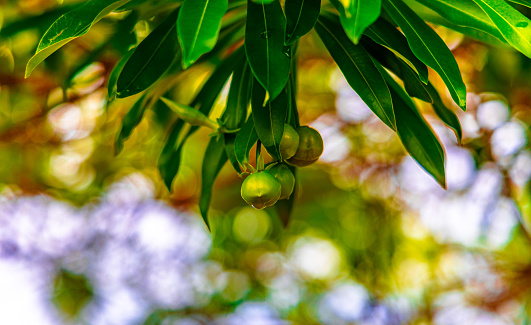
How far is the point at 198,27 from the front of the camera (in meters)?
0.82

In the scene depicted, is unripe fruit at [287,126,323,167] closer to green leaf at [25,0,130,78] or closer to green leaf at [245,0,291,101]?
green leaf at [245,0,291,101]

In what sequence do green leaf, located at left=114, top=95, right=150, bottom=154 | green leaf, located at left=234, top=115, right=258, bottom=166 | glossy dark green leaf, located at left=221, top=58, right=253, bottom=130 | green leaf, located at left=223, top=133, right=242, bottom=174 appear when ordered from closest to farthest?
green leaf, located at left=234, top=115, right=258, bottom=166 < green leaf, located at left=223, top=133, right=242, bottom=174 < glossy dark green leaf, located at left=221, top=58, right=253, bottom=130 < green leaf, located at left=114, top=95, right=150, bottom=154

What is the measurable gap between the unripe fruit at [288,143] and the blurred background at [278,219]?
1332mm

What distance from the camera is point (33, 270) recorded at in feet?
9.34

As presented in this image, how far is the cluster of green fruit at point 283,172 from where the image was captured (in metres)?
1.00

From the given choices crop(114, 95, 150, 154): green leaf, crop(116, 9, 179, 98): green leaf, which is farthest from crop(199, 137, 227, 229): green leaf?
crop(116, 9, 179, 98): green leaf

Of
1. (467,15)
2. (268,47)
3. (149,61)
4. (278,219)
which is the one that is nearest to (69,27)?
(149,61)

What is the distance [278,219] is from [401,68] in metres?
1.90

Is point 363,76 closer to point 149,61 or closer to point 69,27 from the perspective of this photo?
point 149,61

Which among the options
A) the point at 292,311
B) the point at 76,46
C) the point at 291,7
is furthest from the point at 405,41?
the point at 292,311

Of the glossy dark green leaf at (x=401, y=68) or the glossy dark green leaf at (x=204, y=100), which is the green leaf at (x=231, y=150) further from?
the glossy dark green leaf at (x=401, y=68)

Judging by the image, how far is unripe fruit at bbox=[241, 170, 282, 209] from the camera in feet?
3.25

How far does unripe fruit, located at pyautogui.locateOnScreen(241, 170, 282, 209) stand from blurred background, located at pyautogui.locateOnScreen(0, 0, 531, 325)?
136 centimetres

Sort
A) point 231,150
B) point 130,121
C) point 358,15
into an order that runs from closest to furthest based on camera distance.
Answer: point 358,15 < point 231,150 < point 130,121
